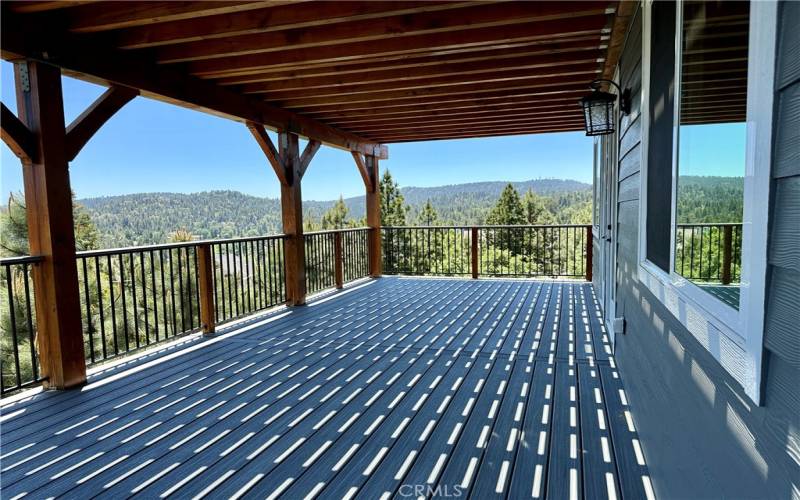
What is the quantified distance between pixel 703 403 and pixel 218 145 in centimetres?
4349

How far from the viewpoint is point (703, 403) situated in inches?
42.1

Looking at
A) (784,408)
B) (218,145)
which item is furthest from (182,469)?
(218,145)

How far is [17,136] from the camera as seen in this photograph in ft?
9.20

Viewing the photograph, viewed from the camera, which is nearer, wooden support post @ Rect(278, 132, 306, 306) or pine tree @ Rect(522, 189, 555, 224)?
wooden support post @ Rect(278, 132, 306, 306)

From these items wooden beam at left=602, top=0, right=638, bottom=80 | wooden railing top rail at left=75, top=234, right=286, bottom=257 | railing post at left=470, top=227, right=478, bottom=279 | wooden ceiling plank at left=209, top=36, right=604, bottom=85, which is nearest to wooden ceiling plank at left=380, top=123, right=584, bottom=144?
railing post at left=470, top=227, right=478, bottom=279

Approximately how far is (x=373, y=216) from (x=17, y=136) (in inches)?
228

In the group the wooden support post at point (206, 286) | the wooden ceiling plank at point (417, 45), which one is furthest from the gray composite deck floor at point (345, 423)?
the wooden ceiling plank at point (417, 45)

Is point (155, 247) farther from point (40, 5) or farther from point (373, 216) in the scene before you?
point (373, 216)

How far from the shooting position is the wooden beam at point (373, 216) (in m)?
8.12

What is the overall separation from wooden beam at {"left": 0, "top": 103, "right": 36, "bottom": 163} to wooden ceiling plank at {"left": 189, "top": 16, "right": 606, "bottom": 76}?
1546 mm

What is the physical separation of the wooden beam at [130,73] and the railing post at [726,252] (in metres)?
3.77

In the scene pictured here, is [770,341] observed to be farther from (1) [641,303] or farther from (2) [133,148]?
(2) [133,148]

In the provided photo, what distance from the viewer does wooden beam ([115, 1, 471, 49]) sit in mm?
2967

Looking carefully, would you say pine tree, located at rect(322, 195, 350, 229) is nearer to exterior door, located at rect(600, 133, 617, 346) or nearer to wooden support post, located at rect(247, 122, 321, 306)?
wooden support post, located at rect(247, 122, 321, 306)
